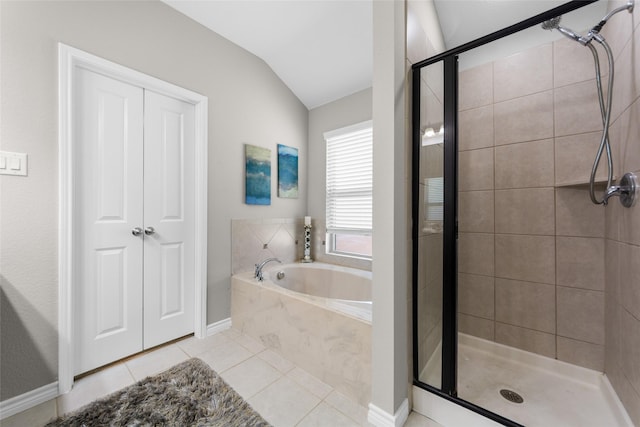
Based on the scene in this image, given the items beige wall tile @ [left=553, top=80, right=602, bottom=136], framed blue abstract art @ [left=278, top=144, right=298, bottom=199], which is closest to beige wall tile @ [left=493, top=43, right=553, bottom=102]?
beige wall tile @ [left=553, top=80, right=602, bottom=136]

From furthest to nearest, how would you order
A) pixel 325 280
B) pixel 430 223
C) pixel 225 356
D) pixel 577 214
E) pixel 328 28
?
pixel 325 280 < pixel 328 28 < pixel 225 356 < pixel 577 214 < pixel 430 223

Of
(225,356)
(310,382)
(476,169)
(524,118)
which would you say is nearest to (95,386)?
(225,356)

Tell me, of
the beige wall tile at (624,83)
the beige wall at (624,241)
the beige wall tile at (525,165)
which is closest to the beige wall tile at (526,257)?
the beige wall at (624,241)

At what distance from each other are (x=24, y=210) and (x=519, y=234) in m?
3.06

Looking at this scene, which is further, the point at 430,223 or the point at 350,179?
the point at 350,179

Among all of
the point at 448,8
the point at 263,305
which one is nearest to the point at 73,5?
the point at 263,305

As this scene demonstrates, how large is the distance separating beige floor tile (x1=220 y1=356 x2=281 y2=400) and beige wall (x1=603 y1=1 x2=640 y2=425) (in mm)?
1762

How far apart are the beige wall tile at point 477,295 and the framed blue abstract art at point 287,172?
1.86 metres

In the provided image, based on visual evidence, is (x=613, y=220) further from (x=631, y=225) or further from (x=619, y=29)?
(x=619, y=29)

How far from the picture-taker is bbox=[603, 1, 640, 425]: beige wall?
1097 millimetres

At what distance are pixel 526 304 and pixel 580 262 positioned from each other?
421 millimetres

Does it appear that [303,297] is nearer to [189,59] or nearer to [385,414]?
[385,414]

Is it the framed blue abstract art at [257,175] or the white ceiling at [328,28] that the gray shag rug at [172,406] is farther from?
the white ceiling at [328,28]

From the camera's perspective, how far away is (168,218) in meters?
2.00
